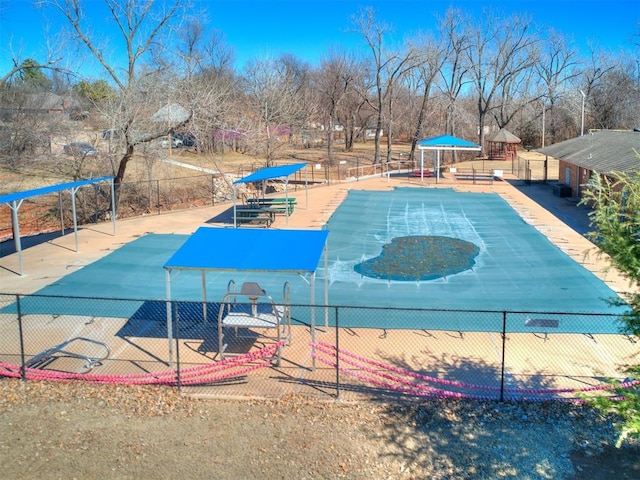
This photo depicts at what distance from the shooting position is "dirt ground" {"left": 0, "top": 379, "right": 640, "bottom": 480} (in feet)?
24.9

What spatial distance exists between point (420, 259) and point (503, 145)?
3825cm

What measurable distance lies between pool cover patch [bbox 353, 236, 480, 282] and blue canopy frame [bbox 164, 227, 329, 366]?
169 inches

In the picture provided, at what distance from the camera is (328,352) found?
434 inches

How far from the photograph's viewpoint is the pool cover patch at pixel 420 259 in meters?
16.5

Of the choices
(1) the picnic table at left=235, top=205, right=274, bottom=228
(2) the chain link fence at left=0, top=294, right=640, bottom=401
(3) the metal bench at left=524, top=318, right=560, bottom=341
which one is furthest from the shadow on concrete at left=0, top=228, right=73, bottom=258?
(3) the metal bench at left=524, top=318, right=560, bottom=341

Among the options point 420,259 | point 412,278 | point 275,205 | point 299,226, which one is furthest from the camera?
point 275,205

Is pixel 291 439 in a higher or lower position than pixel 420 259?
lower

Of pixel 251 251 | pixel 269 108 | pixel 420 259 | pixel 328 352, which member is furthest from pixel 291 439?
pixel 269 108

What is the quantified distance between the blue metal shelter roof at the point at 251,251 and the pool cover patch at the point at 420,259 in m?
4.31

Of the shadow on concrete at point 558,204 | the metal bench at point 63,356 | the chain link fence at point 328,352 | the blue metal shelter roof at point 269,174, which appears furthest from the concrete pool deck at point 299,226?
the metal bench at point 63,356

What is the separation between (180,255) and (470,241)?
11.8 metres

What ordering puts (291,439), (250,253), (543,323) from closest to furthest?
(291,439)
(250,253)
(543,323)

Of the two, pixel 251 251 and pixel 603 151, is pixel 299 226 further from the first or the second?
pixel 603 151

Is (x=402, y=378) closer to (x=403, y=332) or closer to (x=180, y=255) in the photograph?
(x=403, y=332)
